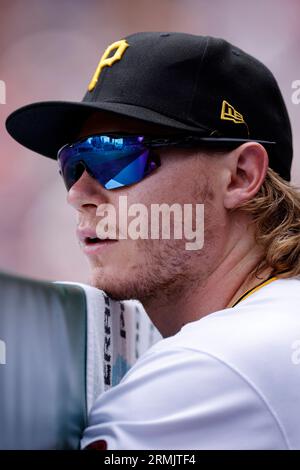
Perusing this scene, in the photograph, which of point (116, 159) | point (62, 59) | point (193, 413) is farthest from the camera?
point (62, 59)

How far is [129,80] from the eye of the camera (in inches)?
42.8

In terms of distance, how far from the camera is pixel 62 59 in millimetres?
2031

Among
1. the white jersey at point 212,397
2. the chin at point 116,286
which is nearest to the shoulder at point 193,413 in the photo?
the white jersey at point 212,397

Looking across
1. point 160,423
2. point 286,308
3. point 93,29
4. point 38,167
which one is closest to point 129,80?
point 286,308

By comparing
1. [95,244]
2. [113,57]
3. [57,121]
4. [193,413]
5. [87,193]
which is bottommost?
[193,413]

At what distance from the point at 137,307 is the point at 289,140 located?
52 cm

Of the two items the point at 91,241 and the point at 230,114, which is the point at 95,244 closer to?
the point at 91,241

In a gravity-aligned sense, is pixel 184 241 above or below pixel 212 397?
above

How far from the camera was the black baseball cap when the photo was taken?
3.52 feet

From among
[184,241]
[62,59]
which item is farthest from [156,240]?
[62,59]

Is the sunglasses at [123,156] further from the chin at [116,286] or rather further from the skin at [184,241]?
the chin at [116,286]

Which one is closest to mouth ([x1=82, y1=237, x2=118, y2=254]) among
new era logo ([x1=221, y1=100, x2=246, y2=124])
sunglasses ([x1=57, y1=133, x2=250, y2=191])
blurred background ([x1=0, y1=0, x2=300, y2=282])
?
sunglasses ([x1=57, y1=133, x2=250, y2=191])

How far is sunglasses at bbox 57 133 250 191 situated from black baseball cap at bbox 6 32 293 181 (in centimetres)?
4

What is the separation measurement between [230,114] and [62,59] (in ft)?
3.66
